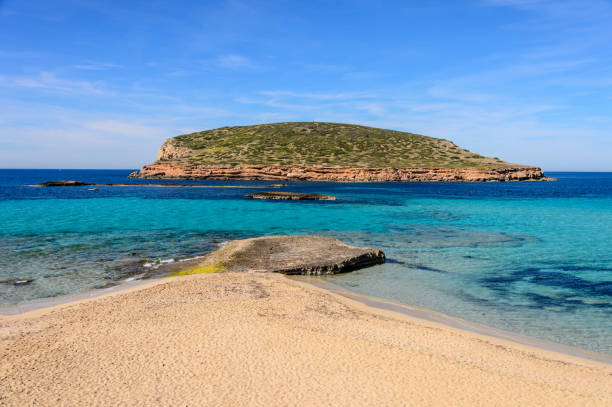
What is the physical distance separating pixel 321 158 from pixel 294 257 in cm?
8492

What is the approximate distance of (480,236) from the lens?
1003 inches

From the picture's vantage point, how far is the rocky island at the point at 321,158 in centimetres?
9312

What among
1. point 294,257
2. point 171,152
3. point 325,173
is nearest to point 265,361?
point 294,257

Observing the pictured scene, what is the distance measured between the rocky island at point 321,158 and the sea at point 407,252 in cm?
5321

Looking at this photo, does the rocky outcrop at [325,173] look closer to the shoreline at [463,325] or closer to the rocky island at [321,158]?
the rocky island at [321,158]

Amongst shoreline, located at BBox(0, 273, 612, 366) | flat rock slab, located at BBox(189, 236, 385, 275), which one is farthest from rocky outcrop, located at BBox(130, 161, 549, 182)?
shoreline, located at BBox(0, 273, 612, 366)

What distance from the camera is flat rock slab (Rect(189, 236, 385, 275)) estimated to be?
52.0 ft

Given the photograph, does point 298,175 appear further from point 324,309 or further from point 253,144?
point 324,309

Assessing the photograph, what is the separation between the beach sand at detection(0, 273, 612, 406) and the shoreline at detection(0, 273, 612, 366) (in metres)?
0.36

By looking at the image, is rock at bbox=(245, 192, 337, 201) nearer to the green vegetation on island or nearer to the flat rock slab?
the flat rock slab

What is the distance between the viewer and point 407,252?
66.7 ft

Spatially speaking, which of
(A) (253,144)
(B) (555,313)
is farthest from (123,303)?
(A) (253,144)

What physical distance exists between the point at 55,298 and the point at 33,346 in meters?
4.85

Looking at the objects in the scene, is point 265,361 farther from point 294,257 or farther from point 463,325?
point 294,257
